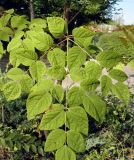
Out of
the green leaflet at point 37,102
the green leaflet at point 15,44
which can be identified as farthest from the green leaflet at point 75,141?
the green leaflet at point 15,44

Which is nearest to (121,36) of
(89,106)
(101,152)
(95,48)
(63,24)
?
(95,48)

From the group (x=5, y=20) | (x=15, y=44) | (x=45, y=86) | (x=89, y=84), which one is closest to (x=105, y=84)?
(x=89, y=84)

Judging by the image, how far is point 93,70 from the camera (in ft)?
3.36

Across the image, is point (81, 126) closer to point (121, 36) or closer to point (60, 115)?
point (60, 115)

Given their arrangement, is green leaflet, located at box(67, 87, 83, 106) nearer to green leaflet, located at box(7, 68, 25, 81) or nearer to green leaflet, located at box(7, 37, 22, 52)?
green leaflet, located at box(7, 68, 25, 81)

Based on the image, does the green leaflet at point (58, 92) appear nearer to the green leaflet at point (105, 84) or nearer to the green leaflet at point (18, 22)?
the green leaflet at point (105, 84)

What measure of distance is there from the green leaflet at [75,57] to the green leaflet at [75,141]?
0.63 feet

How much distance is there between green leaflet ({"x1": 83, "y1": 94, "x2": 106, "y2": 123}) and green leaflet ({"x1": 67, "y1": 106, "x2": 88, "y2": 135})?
23 millimetres

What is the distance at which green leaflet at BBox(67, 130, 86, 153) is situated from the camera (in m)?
0.99

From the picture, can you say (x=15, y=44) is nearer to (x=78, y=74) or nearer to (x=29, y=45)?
(x=29, y=45)

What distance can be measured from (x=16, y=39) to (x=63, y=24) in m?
0.26

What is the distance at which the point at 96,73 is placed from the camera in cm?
102

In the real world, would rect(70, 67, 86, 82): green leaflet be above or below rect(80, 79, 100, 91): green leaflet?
above

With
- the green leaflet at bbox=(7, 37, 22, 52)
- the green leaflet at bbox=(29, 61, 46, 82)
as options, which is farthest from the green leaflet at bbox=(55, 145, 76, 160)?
the green leaflet at bbox=(7, 37, 22, 52)
